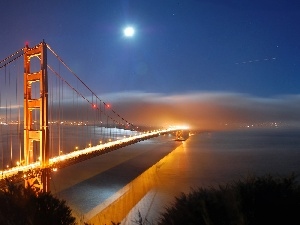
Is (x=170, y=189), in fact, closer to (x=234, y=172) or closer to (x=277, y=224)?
(x=234, y=172)

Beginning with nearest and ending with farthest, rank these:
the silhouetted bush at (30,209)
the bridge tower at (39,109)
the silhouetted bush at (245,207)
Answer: the silhouetted bush at (245,207)
the silhouetted bush at (30,209)
the bridge tower at (39,109)

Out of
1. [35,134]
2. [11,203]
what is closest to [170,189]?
[35,134]

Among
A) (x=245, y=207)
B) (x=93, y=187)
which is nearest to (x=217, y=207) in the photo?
(x=245, y=207)

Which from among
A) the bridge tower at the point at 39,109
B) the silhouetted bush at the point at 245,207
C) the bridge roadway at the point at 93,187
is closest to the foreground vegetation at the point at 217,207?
the silhouetted bush at the point at 245,207

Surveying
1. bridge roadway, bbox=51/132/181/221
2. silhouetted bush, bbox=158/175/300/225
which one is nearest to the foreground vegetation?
silhouetted bush, bbox=158/175/300/225

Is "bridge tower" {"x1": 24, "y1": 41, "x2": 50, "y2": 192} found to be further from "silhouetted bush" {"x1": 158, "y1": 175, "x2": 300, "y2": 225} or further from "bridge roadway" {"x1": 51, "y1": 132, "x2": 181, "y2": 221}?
"silhouetted bush" {"x1": 158, "y1": 175, "x2": 300, "y2": 225}

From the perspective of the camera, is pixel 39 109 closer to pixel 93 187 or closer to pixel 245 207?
pixel 93 187

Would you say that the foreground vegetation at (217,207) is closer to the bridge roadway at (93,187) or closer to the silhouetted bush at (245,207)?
the silhouetted bush at (245,207)
